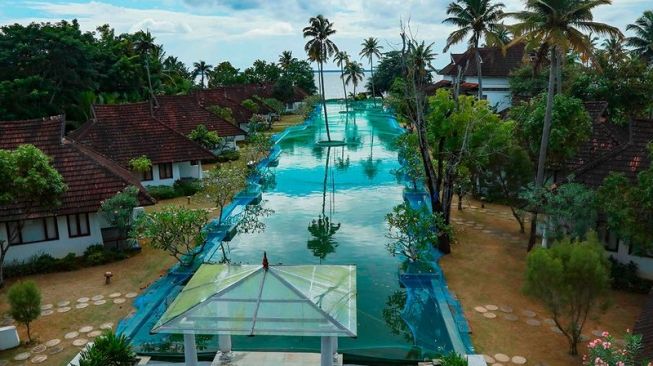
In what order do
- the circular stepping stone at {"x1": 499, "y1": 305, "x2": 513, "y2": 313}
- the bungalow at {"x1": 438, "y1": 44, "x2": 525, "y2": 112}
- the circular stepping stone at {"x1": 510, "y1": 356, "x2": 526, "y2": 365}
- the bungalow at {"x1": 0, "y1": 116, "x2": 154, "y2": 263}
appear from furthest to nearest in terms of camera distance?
the bungalow at {"x1": 438, "y1": 44, "x2": 525, "y2": 112} < the bungalow at {"x1": 0, "y1": 116, "x2": 154, "y2": 263} < the circular stepping stone at {"x1": 499, "y1": 305, "x2": 513, "y2": 313} < the circular stepping stone at {"x1": 510, "y1": 356, "x2": 526, "y2": 365}

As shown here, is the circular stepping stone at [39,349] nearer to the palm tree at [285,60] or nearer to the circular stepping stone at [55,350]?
the circular stepping stone at [55,350]

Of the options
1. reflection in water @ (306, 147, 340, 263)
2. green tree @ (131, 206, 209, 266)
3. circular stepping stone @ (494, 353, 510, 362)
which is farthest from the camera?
reflection in water @ (306, 147, 340, 263)

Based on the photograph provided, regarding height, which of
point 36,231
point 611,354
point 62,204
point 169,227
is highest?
point 62,204

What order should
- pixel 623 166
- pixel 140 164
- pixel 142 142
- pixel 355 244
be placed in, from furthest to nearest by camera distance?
pixel 142 142 < pixel 140 164 < pixel 355 244 < pixel 623 166

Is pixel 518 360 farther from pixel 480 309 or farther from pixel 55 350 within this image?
pixel 55 350

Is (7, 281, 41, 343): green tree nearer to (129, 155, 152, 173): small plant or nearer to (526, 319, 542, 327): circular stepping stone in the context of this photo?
(526, 319, 542, 327): circular stepping stone

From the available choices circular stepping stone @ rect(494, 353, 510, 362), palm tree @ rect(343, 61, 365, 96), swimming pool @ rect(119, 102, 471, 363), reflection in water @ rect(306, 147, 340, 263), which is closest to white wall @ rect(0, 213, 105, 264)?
swimming pool @ rect(119, 102, 471, 363)

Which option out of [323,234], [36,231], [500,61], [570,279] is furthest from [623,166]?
[500,61]
